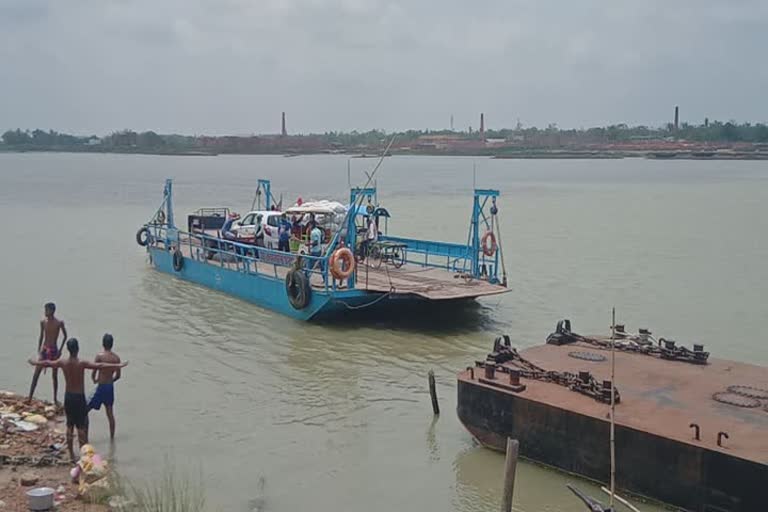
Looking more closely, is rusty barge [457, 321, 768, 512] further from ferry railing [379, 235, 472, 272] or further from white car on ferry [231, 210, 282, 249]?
white car on ferry [231, 210, 282, 249]

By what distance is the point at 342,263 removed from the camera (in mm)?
16922

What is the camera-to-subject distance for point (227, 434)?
12.1m

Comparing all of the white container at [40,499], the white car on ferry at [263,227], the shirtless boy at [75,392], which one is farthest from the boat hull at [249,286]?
the white container at [40,499]

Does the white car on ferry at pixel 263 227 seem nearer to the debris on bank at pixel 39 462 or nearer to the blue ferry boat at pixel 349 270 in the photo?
the blue ferry boat at pixel 349 270

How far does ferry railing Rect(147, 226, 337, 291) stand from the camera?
18062 mm

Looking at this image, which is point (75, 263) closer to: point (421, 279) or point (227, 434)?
point (421, 279)

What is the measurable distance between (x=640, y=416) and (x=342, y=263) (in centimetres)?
864

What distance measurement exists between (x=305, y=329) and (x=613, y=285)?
10.9 meters

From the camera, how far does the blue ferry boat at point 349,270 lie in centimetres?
1736

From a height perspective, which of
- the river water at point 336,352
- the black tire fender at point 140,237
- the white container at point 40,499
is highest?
the black tire fender at point 140,237

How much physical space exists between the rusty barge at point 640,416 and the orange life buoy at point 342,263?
224 inches

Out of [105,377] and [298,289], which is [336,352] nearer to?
[298,289]

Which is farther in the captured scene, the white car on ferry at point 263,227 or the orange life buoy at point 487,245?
the white car on ferry at point 263,227

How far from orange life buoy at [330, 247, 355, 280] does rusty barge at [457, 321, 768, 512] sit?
5699mm
